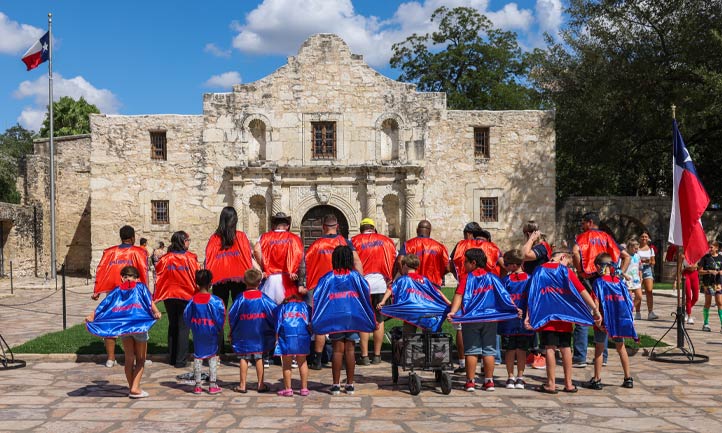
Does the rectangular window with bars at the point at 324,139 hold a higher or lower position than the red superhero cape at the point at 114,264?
higher

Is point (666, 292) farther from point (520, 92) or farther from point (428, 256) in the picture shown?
point (520, 92)

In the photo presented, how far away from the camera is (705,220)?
79.2ft

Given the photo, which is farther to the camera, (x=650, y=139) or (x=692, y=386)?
(x=650, y=139)

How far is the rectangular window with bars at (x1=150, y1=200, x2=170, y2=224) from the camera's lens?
22891mm

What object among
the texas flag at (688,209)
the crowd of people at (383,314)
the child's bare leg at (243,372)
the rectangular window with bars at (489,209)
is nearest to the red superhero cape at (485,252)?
the crowd of people at (383,314)

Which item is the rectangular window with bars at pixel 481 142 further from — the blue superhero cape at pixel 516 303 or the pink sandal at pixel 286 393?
the pink sandal at pixel 286 393

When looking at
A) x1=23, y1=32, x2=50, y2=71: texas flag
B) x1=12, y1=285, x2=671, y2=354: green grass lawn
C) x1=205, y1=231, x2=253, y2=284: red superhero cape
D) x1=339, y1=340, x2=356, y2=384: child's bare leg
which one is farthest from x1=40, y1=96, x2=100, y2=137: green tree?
x1=339, y1=340, x2=356, y2=384: child's bare leg

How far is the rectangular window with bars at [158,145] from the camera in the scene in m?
22.9

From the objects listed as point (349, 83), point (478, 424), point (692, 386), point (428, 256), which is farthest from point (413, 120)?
point (478, 424)

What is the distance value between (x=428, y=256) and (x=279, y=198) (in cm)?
1416

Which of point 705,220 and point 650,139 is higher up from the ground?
point 650,139

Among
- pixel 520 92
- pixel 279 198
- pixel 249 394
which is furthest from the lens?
pixel 520 92

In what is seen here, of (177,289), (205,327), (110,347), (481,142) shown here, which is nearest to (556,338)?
(205,327)

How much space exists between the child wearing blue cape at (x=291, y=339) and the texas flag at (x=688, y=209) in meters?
5.79
